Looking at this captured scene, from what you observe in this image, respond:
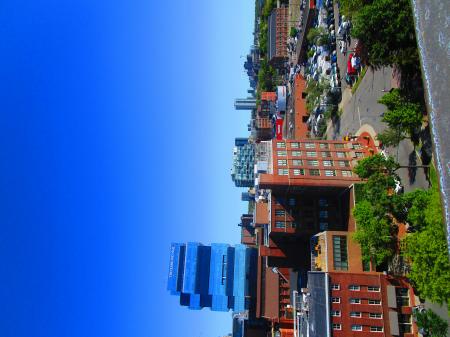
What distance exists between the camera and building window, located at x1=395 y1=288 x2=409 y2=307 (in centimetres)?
7169

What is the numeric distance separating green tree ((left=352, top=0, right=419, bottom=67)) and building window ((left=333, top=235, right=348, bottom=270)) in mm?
35182

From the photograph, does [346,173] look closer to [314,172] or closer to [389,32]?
[314,172]

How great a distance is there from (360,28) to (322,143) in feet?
117

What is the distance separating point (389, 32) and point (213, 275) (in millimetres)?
140214

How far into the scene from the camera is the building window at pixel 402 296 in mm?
71688

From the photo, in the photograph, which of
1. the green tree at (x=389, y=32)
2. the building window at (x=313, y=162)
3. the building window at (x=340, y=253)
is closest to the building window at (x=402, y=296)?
the building window at (x=340, y=253)

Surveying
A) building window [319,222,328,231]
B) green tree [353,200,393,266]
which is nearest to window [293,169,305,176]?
building window [319,222,328,231]

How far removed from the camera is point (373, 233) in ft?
224

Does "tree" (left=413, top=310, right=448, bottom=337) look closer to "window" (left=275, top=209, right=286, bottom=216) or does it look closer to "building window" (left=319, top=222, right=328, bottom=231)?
"building window" (left=319, top=222, right=328, bottom=231)

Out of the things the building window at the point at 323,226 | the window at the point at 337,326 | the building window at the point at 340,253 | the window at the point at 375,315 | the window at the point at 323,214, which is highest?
the window at the point at 323,214

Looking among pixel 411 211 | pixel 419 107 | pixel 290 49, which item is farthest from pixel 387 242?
pixel 290 49

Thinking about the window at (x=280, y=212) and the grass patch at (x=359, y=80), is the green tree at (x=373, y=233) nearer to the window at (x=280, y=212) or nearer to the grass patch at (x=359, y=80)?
the window at (x=280, y=212)

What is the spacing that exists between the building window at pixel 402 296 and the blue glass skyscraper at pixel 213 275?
105049 mm

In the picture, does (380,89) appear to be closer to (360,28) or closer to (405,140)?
(405,140)
